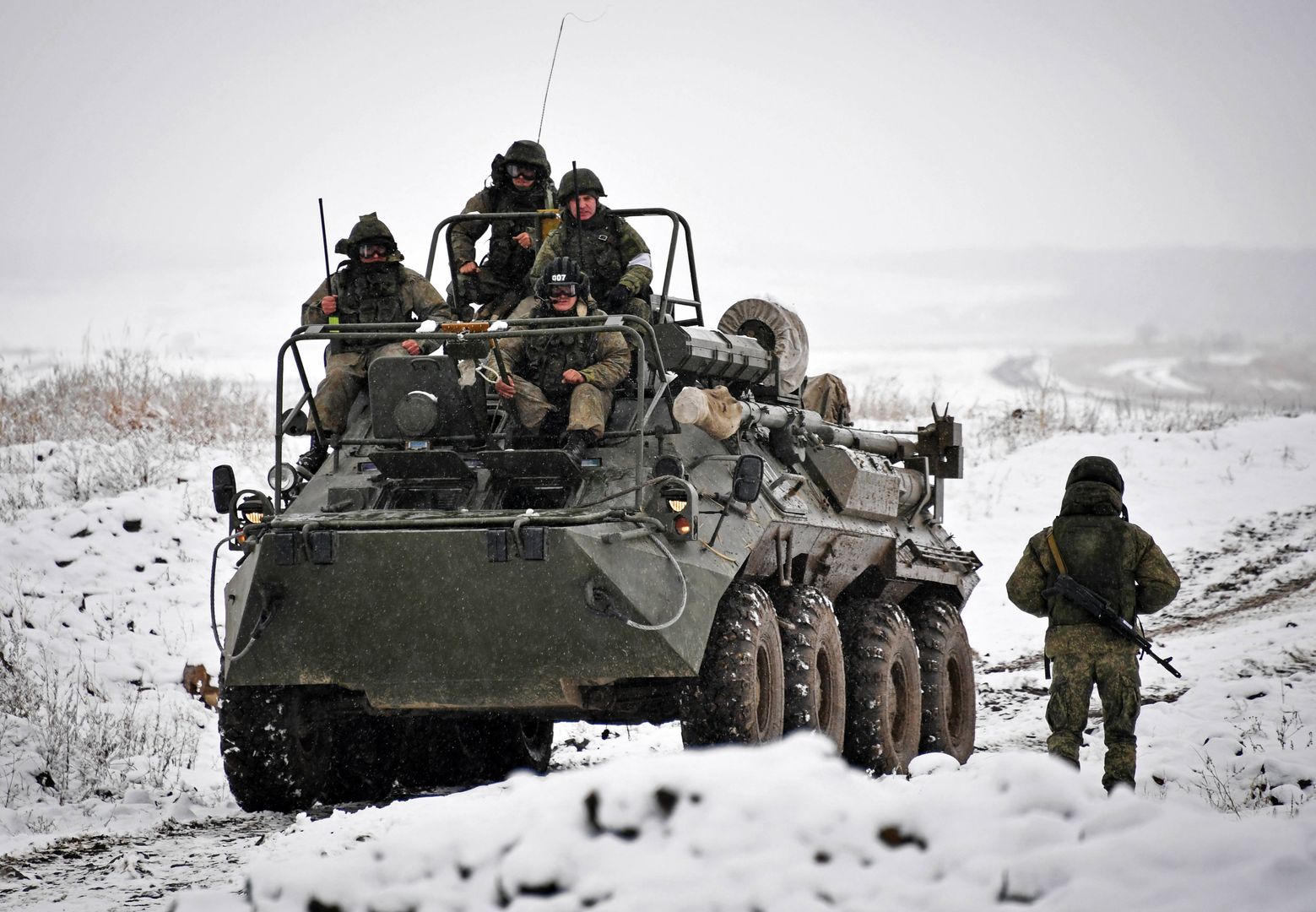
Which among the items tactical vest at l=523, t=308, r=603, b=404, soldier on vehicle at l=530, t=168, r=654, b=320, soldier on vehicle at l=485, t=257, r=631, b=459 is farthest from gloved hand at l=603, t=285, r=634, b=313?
tactical vest at l=523, t=308, r=603, b=404

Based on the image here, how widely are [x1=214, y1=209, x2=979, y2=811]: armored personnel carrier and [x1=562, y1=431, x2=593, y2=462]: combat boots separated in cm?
6

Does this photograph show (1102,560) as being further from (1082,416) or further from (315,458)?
(1082,416)

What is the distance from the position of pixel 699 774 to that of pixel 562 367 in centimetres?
412

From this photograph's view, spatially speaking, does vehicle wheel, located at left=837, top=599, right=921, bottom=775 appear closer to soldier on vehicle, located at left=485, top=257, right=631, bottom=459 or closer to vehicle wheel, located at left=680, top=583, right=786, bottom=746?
vehicle wheel, located at left=680, top=583, right=786, bottom=746

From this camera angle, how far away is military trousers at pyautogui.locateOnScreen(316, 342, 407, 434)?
30.6 ft

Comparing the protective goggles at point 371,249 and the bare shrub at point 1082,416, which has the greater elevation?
the protective goggles at point 371,249

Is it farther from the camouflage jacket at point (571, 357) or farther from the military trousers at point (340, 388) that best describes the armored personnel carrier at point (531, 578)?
the camouflage jacket at point (571, 357)

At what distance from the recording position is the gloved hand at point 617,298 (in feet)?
30.8

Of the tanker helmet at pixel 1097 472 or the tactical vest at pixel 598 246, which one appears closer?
the tanker helmet at pixel 1097 472

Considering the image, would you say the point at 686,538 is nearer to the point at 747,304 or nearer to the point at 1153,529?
the point at 747,304

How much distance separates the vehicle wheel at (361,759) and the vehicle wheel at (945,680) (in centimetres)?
362

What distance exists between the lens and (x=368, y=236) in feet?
31.9

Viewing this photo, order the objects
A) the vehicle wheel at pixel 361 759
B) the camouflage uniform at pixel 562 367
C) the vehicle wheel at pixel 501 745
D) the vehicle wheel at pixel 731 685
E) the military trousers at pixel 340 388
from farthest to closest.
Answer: the vehicle wheel at pixel 501 745, the military trousers at pixel 340 388, the vehicle wheel at pixel 361 759, the camouflage uniform at pixel 562 367, the vehicle wheel at pixel 731 685

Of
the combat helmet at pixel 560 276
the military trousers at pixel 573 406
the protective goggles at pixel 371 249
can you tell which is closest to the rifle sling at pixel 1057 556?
the military trousers at pixel 573 406
